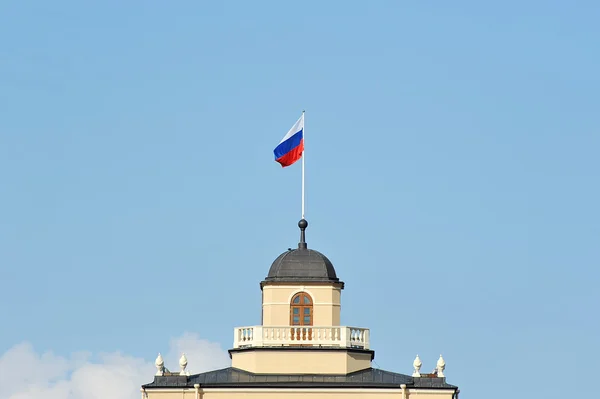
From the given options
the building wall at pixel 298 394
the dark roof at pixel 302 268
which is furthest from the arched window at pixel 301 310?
the building wall at pixel 298 394

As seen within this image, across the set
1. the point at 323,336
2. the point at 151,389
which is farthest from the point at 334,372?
the point at 151,389

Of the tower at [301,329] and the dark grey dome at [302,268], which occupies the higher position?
the dark grey dome at [302,268]

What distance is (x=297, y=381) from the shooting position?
406 feet

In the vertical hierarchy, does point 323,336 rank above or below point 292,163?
below

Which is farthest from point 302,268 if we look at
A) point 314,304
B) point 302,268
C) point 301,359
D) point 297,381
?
point 297,381

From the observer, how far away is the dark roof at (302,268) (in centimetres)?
12706

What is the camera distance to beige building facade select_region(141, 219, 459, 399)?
12338cm

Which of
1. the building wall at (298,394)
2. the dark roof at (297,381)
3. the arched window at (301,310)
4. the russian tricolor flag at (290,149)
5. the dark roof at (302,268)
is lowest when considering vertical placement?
the building wall at (298,394)

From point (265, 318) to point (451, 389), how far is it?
11.0 m

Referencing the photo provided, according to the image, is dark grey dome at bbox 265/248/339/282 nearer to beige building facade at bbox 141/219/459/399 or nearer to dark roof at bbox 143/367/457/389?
beige building facade at bbox 141/219/459/399

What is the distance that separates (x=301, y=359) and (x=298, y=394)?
87.5 inches

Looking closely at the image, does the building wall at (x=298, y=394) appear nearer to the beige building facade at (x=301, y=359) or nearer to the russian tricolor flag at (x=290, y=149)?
the beige building facade at (x=301, y=359)

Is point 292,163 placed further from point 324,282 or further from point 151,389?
point 151,389

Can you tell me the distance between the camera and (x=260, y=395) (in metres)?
123
